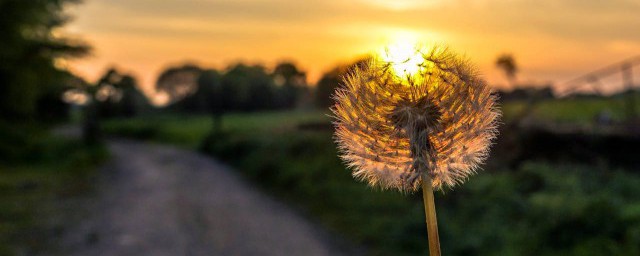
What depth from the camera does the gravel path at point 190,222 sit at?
51.7 feet

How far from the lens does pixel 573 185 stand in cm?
1388

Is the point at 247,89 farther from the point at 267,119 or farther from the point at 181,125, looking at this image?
the point at 267,119

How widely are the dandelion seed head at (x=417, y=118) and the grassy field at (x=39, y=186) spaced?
14.9m

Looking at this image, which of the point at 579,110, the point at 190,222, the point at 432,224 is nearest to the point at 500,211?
the point at 579,110

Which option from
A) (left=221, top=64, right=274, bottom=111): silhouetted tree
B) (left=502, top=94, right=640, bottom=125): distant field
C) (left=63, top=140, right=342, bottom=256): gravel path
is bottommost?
(left=63, top=140, right=342, bottom=256): gravel path

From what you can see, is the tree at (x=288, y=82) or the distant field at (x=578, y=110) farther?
the tree at (x=288, y=82)

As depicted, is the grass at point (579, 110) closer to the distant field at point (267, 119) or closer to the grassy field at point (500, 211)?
the distant field at point (267, 119)

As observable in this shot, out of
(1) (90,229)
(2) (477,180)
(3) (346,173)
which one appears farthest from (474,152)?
(3) (346,173)

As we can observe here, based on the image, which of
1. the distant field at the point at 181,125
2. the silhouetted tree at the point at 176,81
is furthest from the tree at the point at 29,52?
the silhouetted tree at the point at 176,81

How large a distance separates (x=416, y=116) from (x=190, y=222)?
1681cm

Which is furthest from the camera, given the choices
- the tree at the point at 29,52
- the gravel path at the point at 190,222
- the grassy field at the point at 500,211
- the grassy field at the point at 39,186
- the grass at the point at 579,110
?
the tree at the point at 29,52

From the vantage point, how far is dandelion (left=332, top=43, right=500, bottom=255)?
2.44m

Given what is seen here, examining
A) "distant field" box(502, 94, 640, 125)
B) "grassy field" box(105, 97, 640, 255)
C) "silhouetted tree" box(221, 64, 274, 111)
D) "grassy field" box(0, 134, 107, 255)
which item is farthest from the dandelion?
"silhouetted tree" box(221, 64, 274, 111)

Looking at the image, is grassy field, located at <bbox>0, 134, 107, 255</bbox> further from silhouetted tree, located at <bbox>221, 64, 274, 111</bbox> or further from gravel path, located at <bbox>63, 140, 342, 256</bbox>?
silhouetted tree, located at <bbox>221, 64, 274, 111</bbox>
